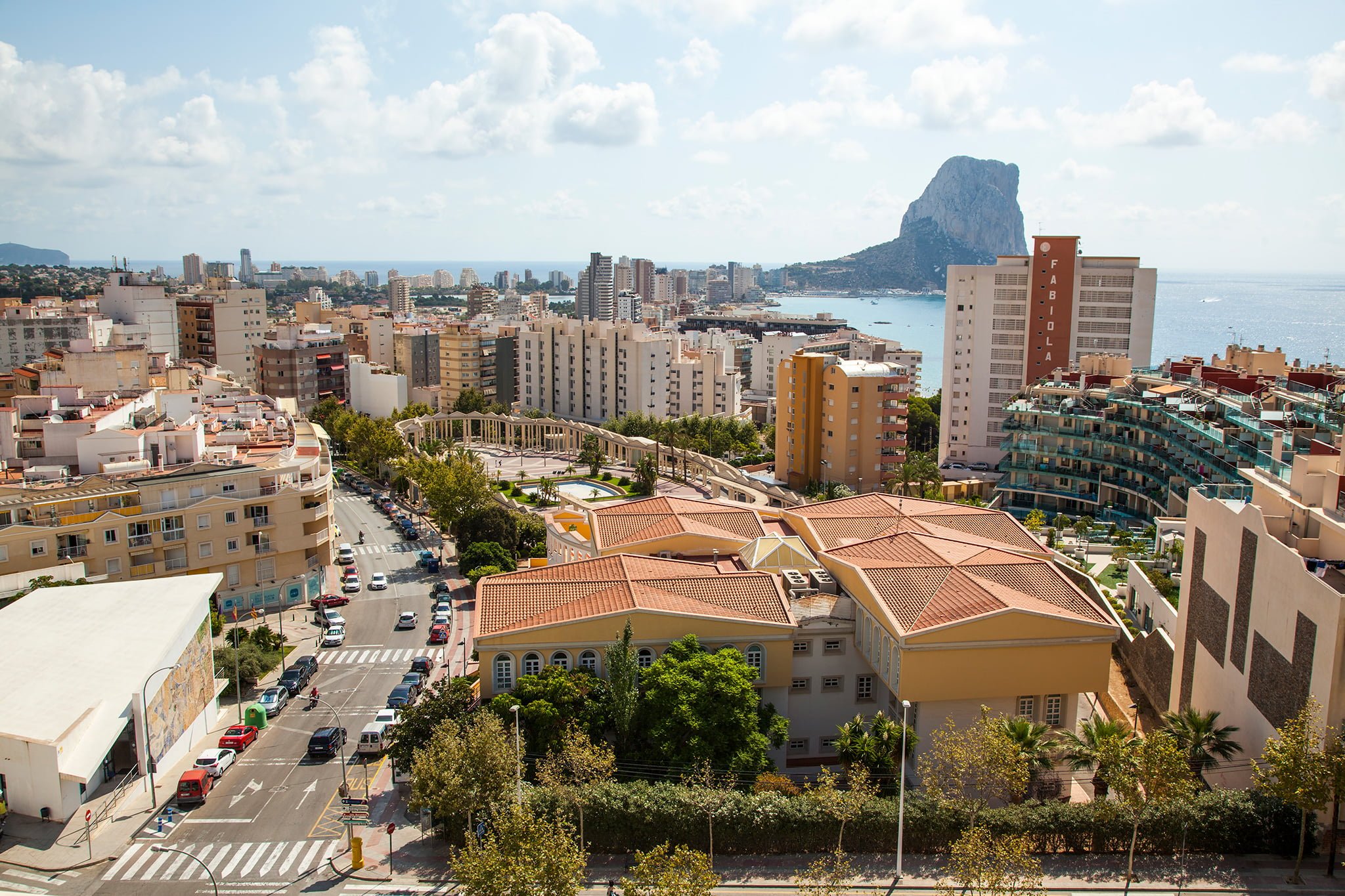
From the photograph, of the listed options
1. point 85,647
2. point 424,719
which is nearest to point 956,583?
point 424,719

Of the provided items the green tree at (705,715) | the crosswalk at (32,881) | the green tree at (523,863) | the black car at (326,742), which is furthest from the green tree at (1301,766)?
the crosswalk at (32,881)

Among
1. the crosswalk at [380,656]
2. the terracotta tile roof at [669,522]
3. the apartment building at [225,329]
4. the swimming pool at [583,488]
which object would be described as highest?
the apartment building at [225,329]

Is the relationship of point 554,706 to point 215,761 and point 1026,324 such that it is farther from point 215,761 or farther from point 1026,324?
point 1026,324

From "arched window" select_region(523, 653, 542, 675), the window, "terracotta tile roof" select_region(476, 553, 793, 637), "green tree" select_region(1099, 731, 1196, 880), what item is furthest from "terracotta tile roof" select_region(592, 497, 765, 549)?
"green tree" select_region(1099, 731, 1196, 880)

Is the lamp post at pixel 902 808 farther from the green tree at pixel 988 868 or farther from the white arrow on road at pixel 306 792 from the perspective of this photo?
the white arrow on road at pixel 306 792

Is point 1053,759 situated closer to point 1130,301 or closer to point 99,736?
point 99,736

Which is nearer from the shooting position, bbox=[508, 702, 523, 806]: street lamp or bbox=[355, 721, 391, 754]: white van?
bbox=[508, 702, 523, 806]: street lamp

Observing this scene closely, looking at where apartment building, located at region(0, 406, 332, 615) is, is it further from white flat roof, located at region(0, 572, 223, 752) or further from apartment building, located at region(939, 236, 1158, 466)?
apartment building, located at region(939, 236, 1158, 466)
